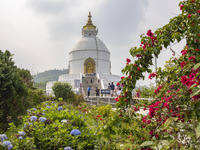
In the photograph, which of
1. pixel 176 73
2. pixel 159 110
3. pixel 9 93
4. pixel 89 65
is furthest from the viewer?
pixel 89 65

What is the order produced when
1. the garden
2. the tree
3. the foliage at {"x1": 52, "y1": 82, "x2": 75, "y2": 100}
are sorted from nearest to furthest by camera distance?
the garden, the tree, the foliage at {"x1": 52, "y1": 82, "x2": 75, "y2": 100}

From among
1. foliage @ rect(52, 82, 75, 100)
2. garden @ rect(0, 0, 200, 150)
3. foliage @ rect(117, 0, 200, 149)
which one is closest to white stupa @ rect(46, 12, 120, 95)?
foliage @ rect(52, 82, 75, 100)

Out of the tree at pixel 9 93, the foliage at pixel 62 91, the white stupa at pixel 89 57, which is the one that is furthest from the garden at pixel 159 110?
the white stupa at pixel 89 57

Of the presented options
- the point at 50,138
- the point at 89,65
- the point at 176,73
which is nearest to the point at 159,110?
the point at 176,73

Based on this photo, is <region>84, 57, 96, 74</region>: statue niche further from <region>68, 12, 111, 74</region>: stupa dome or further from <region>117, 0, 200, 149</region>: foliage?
<region>117, 0, 200, 149</region>: foliage

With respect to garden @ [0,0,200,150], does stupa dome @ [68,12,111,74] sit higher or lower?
higher

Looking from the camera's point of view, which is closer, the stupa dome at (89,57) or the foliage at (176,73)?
the foliage at (176,73)

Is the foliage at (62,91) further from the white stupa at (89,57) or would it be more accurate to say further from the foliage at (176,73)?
the white stupa at (89,57)

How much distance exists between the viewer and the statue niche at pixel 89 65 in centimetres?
4009

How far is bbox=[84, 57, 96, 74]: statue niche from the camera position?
4009cm

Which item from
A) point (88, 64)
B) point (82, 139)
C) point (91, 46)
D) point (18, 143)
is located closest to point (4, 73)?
point (18, 143)

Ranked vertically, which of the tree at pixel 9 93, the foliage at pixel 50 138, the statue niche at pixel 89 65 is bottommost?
the foliage at pixel 50 138

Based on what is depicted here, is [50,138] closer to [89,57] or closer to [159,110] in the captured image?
[159,110]

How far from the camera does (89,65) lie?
40.7m
